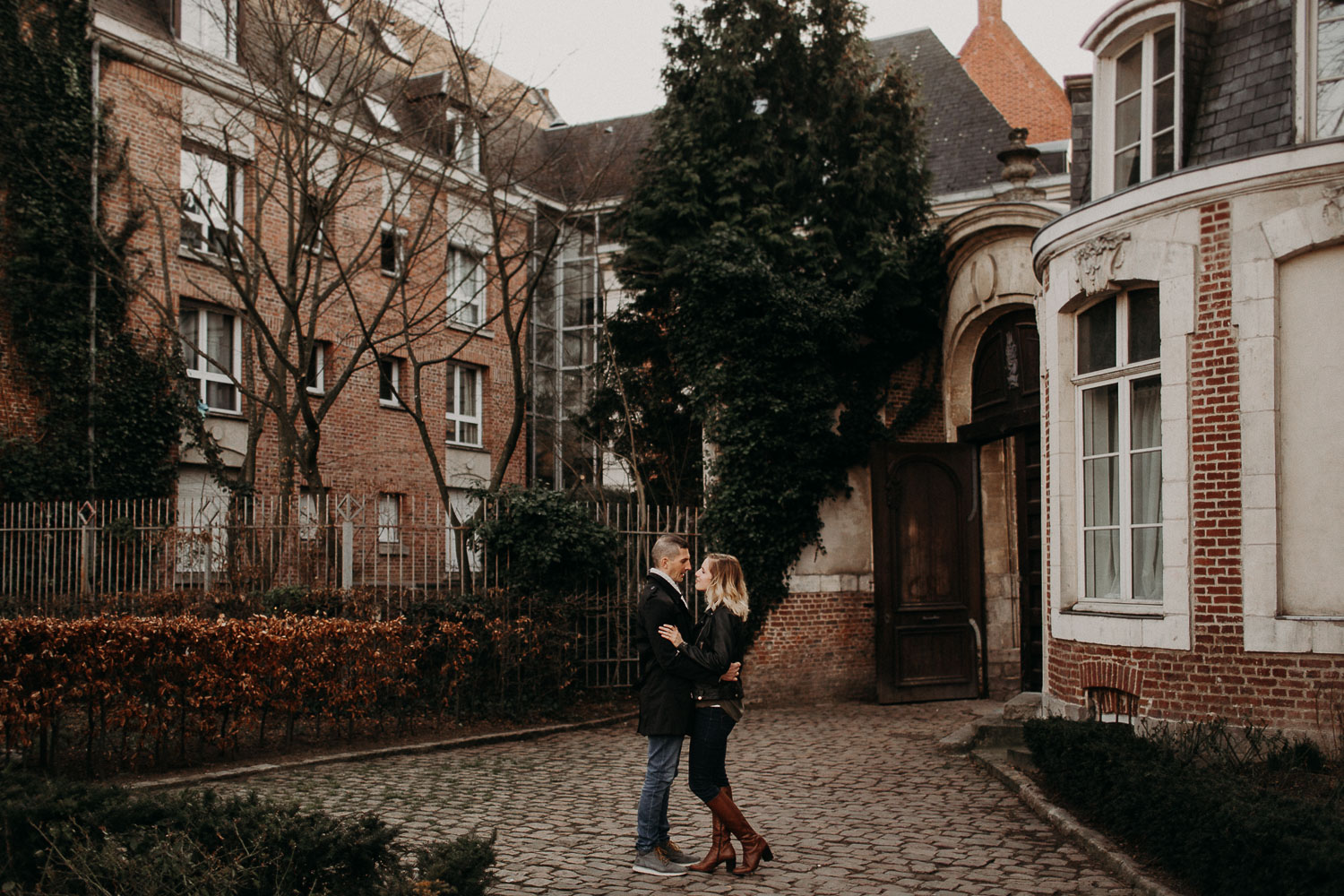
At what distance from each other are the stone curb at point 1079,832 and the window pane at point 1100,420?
2680 mm

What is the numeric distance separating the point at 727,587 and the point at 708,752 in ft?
2.90

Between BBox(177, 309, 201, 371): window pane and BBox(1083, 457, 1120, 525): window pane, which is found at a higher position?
BBox(177, 309, 201, 371): window pane

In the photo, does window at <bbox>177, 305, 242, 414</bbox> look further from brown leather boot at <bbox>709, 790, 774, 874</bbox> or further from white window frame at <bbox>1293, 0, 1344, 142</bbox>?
white window frame at <bbox>1293, 0, 1344, 142</bbox>

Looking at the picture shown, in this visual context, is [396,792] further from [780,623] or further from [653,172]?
[653,172]

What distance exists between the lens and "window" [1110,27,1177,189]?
9.62 metres

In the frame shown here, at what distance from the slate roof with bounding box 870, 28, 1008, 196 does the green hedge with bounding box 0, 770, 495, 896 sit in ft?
53.5

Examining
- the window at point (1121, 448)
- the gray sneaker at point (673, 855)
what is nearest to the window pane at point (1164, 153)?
the window at point (1121, 448)

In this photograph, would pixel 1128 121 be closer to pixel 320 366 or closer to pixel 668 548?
pixel 668 548

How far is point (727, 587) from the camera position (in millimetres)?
6590

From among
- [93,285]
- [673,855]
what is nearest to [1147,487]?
[673,855]

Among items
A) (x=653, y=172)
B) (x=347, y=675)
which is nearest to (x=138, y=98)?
(x=653, y=172)

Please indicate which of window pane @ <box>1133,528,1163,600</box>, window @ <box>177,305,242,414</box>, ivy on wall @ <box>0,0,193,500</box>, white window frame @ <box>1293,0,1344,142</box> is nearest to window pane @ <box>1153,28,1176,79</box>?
white window frame @ <box>1293,0,1344,142</box>

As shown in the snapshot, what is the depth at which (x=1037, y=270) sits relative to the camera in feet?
35.8

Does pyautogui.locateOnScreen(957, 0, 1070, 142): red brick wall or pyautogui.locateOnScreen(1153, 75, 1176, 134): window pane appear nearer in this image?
pyautogui.locateOnScreen(1153, 75, 1176, 134): window pane
